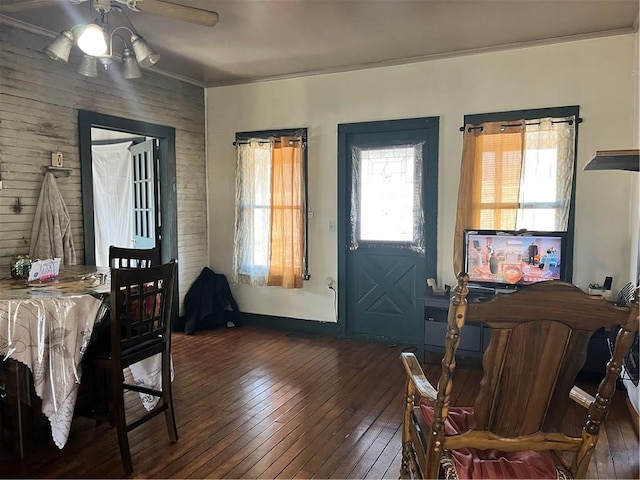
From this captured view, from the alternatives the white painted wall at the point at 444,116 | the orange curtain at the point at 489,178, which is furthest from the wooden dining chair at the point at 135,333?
the orange curtain at the point at 489,178

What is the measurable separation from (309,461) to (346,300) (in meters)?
2.42

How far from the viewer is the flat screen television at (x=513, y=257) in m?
3.63

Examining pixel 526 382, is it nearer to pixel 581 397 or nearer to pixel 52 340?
pixel 581 397

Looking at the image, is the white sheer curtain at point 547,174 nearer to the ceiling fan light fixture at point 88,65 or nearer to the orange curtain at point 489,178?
the orange curtain at point 489,178

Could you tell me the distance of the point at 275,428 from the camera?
112 inches

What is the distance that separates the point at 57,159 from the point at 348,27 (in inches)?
97.6

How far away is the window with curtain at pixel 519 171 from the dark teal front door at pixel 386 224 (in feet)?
1.10

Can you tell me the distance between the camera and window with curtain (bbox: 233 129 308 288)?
191 inches

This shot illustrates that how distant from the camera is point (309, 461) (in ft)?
8.12

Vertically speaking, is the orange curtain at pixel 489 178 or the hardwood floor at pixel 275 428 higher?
the orange curtain at pixel 489 178

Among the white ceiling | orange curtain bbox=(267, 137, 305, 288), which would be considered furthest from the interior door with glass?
orange curtain bbox=(267, 137, 305, 288)

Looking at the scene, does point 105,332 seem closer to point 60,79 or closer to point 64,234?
point 64,234

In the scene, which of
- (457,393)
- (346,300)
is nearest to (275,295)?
(346,300)

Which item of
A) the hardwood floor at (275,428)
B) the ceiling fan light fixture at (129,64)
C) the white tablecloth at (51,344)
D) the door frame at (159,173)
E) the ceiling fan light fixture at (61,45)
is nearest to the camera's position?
the white tablecloth at (51,344)
